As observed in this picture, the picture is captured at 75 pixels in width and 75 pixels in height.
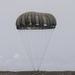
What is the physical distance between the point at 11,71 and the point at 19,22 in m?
6.09

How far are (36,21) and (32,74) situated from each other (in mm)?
5976

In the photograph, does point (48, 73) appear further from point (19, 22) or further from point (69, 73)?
point (19, 22)

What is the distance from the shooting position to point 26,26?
10.2m

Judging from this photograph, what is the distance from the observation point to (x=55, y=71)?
16.2 m

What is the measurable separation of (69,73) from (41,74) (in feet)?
4.96

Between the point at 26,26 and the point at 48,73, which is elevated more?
the point at 26,26

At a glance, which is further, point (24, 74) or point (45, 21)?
point (24, 74)

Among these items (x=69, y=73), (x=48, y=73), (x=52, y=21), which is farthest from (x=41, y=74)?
(x=52, y=21)

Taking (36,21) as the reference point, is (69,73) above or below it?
below

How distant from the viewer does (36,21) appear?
393 inches

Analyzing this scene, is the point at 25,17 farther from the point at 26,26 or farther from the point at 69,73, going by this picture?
the point at 69,73

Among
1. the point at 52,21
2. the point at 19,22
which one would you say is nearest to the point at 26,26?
the point at 19,22

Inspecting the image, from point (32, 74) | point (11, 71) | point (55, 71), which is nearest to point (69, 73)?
point (55, 71)

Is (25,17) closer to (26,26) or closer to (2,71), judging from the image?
(26,26)
